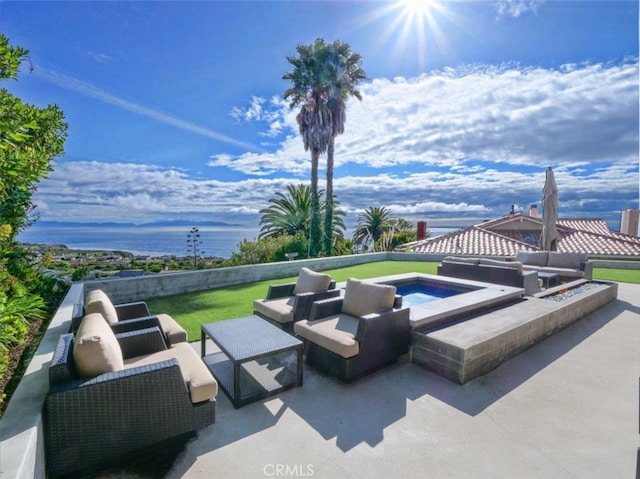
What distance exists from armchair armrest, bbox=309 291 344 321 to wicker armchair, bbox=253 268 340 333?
0.25 meters

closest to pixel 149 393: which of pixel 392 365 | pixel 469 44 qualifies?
pixel 392 365

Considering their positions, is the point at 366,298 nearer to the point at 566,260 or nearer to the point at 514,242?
the point at 566,260

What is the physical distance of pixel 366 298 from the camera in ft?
13.1

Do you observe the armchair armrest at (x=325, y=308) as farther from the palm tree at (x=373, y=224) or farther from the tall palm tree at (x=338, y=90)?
the palm tree at (x=373, y=224)

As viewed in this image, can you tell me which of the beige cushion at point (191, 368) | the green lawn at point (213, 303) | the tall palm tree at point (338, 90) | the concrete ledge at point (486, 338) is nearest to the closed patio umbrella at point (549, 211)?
the green lawn at point (213, 303)

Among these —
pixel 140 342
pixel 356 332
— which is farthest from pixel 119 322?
→ pixel 356 332

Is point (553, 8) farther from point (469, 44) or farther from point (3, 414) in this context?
point (3, 414)

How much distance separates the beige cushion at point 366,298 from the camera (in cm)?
387

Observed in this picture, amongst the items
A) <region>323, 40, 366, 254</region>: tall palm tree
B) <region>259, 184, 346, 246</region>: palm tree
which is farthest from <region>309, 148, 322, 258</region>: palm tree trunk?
<region>259, 184, 346, 246</region>: palm tree

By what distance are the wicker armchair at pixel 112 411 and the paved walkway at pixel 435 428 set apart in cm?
35

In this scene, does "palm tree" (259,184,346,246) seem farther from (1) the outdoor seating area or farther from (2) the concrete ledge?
(2) the concrete ledge

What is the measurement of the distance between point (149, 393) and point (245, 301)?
179 inches

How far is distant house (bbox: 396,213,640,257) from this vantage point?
45.8ft

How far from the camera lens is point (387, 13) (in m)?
7.16
